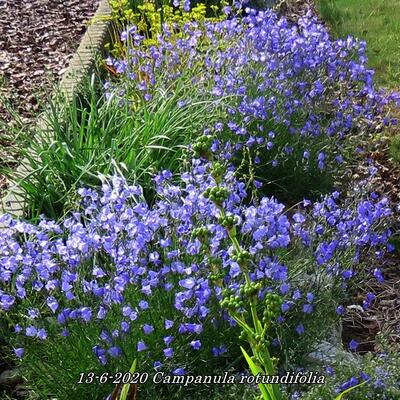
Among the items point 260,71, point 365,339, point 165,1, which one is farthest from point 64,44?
point 365,339

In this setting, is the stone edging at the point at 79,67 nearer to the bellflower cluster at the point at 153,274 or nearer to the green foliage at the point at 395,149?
the bellflower cluster at the point at 153,274

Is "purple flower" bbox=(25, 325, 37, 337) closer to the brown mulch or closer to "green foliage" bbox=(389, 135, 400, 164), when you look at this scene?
the brown mulch

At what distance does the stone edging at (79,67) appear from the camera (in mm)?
3977

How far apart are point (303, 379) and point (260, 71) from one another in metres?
2.21

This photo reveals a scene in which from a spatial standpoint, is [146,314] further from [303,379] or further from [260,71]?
[260,71]

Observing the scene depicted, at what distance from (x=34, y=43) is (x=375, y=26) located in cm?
335

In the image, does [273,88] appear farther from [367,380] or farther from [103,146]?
[367,380]

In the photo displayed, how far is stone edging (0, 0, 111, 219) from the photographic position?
3977 millimetres

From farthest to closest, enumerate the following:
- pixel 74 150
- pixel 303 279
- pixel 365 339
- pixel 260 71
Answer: pixel 260 71 → pixel 74 150 → pixel 365 339 → pixel 303 279

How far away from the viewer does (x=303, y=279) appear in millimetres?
3250

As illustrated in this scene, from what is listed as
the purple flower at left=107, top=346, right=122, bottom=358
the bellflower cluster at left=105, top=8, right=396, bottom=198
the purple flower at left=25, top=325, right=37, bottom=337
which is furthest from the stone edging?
the purple flower at left=107, top=346, right=122, bottom=358

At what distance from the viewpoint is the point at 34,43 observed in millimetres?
6848

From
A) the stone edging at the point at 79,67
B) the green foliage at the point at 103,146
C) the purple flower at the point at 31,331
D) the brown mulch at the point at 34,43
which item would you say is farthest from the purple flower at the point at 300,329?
the brown mulch at the point at 34,43

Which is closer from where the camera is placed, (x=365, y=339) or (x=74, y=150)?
(x=365, y=339)
